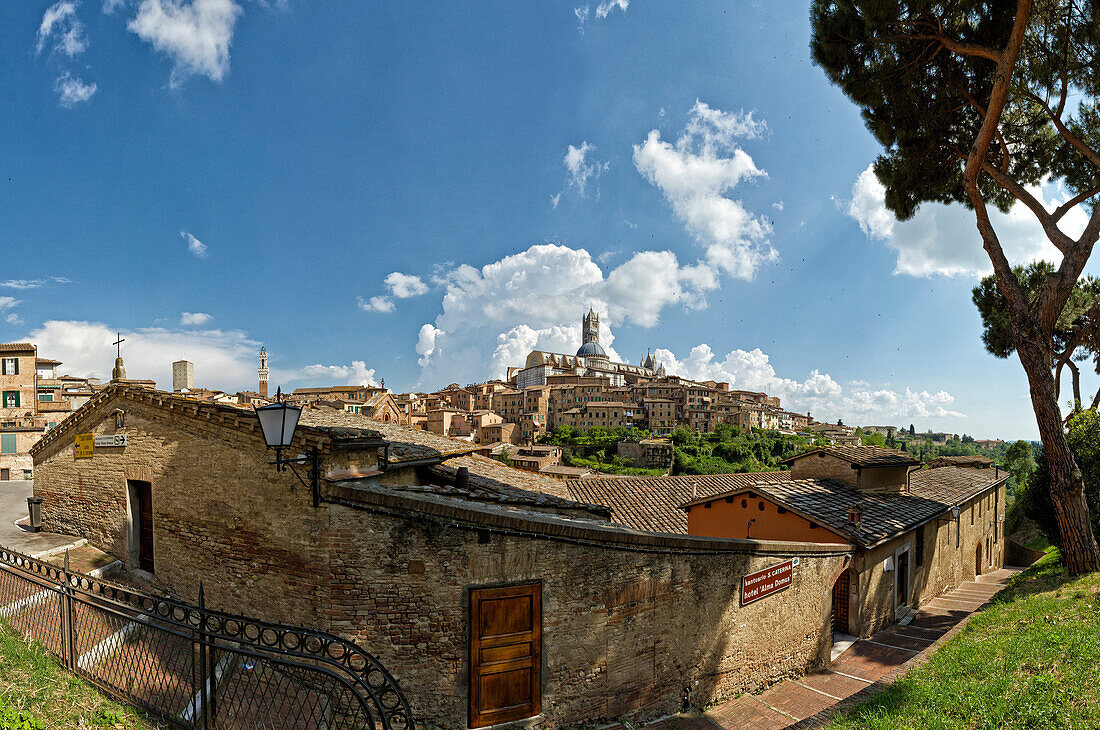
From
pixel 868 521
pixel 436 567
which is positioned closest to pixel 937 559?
pixel 868 521

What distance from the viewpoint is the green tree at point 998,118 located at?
39.5 feet

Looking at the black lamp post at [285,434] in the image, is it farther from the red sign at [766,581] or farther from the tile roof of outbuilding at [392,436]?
the red sign at [766,581]

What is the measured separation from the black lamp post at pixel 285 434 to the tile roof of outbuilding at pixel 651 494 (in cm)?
1138

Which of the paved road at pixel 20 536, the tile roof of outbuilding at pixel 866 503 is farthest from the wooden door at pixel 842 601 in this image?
the paved road at pixel 20 536

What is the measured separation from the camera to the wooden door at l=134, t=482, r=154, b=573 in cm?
841

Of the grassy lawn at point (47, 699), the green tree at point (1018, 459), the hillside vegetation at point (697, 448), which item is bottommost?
the hillside vegetation at point (697, 448)

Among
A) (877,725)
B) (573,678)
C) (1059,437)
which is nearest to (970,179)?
(1059,437)

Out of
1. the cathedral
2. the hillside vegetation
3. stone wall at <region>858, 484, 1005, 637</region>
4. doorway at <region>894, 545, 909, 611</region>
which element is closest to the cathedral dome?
the cathedral

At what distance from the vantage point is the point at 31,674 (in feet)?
16.9

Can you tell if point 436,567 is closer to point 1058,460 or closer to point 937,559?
point 1058,460

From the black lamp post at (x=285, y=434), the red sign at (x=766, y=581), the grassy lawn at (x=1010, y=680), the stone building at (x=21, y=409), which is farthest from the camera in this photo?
the stone building at (x=21, y=409)

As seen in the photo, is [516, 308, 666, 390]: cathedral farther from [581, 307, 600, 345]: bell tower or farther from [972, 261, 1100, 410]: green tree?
[972, 261, 1100, 410]: green tree

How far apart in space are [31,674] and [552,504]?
21.3ft

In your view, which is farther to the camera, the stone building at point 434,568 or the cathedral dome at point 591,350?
the cathedral dome at point 591,350
